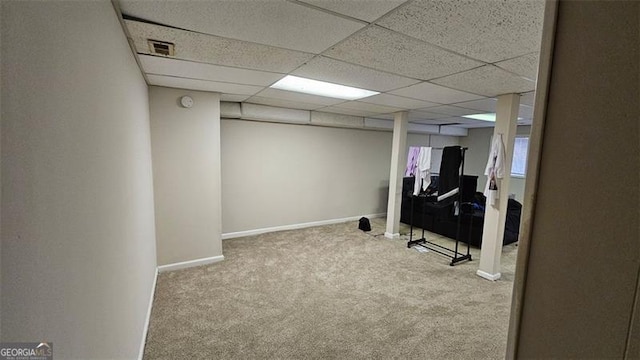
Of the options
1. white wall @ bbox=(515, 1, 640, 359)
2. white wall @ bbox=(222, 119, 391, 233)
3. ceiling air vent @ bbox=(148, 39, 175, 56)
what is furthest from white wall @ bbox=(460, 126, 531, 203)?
white wall @ bbox=(515, 1, 640, 359)

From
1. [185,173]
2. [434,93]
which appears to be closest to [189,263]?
[185,173]

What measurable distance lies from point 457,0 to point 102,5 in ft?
5.12

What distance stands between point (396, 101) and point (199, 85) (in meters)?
2.43

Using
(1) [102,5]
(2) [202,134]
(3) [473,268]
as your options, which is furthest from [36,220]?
(3) [473,268]

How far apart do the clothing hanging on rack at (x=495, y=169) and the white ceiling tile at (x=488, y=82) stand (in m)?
0.55

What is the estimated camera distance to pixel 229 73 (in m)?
2.46

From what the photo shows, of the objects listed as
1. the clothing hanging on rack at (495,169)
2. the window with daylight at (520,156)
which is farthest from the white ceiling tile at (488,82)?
the window with daylight at (520,156)

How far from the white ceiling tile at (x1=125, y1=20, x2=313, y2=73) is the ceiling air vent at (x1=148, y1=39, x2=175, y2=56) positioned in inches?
1.3

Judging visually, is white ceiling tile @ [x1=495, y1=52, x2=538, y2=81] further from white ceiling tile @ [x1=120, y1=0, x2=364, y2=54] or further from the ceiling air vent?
the ceiling air vent

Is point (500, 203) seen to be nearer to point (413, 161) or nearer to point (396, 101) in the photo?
point (413, 161)

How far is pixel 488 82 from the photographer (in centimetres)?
253

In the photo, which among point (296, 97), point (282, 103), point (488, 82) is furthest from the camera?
point (282, 103)

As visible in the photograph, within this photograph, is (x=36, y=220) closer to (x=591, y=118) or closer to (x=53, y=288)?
(x=53, y=288)

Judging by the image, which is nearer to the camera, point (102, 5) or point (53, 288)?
point (53, 288)
